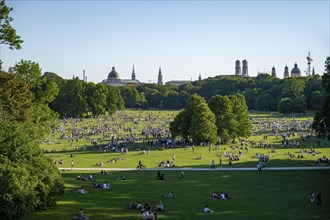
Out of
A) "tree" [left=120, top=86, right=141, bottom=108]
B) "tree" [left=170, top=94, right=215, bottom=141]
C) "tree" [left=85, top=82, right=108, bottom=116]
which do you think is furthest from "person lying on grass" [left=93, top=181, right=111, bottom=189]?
"tree" [left=120, top=86, right=141, bottom=108]

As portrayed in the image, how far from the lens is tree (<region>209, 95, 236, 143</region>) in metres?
59.4

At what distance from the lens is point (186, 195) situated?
29047 mm

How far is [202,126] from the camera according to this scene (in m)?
55.8

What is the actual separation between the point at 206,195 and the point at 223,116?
31942mm

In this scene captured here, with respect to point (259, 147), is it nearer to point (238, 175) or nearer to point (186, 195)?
point (238, 175)

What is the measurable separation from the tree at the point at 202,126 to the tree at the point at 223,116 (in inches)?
94.3

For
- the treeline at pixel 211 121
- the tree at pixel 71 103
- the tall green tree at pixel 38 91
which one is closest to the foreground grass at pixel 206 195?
the tall green tree at pixel 38 91

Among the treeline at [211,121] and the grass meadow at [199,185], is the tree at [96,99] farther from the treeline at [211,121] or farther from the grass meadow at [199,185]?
the grass meadow at [199,185]

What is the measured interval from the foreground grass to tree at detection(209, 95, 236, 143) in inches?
842

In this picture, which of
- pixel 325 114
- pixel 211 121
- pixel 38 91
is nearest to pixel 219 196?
pixel 325 114

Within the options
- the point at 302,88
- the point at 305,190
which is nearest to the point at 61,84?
the point at 302,88

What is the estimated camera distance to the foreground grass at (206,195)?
23.8 m

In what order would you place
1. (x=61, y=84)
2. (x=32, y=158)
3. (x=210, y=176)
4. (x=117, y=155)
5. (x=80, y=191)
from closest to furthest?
(x=32, y=158)
(x=80, y=191)
(x=210, y=176)
(x=117, y=155)
(x=61, y=84)

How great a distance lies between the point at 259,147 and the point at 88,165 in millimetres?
22823
